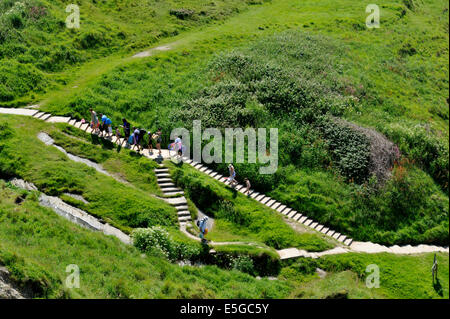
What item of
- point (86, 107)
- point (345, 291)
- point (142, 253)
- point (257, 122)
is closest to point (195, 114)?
point (257, 122)

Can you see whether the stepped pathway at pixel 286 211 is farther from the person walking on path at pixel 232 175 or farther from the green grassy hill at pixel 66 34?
the green grassy hill at pixel 66 34

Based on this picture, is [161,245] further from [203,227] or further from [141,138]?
[141,138]

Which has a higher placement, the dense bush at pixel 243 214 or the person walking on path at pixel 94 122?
the person walking on path at pixel 94 122

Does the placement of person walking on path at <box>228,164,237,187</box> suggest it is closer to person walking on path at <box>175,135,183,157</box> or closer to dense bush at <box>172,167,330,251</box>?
dense bush at <box>172,167,330,251</box>

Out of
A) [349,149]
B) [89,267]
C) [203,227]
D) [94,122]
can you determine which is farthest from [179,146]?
[349,149]

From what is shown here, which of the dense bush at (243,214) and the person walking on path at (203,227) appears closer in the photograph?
the person walking on path at (203,227)

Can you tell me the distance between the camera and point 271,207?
Result: 38.6 meters

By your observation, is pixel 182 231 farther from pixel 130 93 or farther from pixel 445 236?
pixel 445 236

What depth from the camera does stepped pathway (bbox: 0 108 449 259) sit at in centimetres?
3516

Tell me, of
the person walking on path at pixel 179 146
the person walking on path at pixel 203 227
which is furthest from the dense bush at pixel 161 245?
the person walking on path at pixel 179 146

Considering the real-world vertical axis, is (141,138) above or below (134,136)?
below

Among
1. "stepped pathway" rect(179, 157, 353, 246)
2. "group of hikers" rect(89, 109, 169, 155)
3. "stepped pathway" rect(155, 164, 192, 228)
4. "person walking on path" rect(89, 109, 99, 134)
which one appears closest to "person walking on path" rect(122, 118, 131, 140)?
"group of hikers" rect(89, 109, 169, 155)

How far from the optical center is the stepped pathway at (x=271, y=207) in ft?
115

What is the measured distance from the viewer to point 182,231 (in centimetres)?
3353
